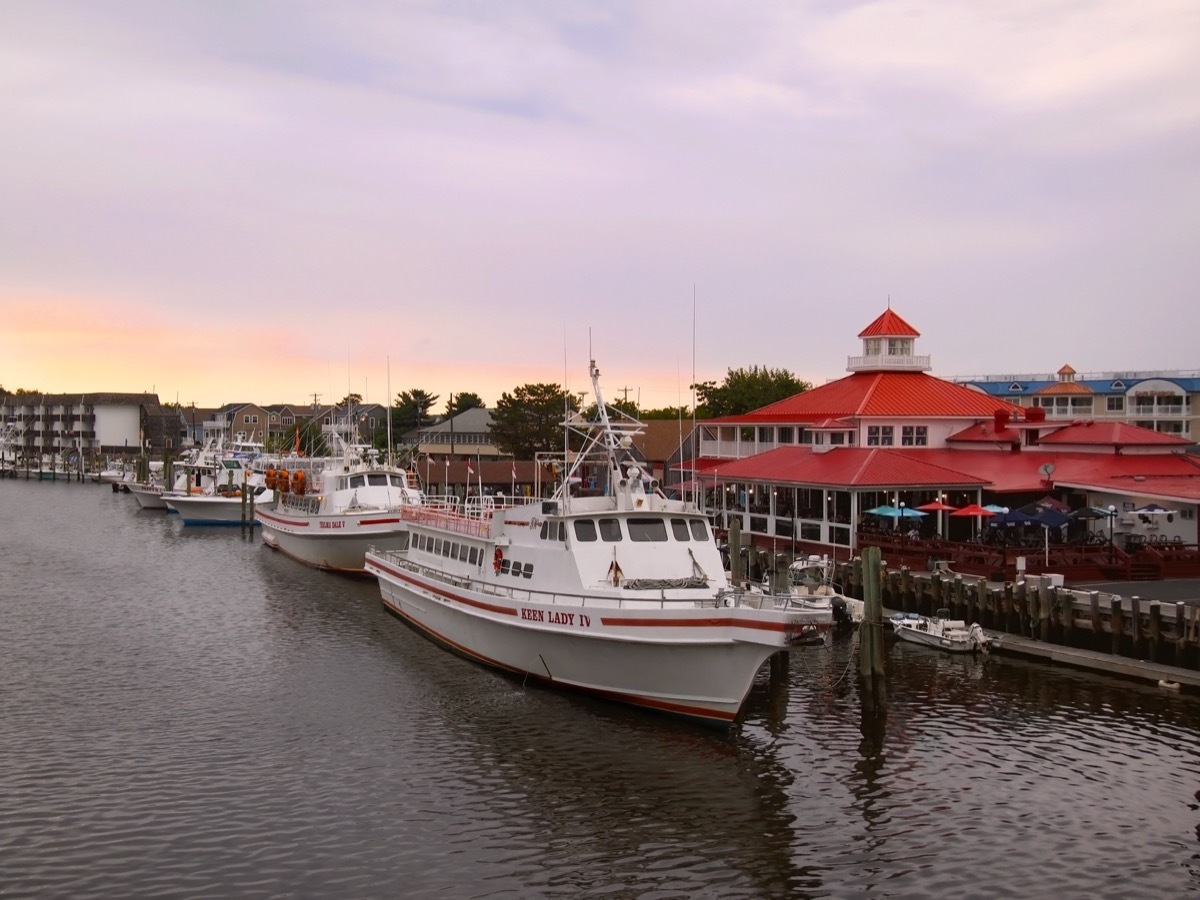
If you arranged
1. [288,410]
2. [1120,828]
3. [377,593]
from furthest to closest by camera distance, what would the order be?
[288,410] < [377,593] < [1120,828]

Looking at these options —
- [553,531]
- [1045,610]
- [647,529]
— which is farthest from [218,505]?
[1045,610]

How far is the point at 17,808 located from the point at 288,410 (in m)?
162

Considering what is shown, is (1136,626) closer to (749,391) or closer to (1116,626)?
(1116,626)

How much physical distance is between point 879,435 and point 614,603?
28.3 m

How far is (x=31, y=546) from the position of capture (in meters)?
62.5

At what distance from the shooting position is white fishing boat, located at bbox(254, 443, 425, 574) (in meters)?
49.5

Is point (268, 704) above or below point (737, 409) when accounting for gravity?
below

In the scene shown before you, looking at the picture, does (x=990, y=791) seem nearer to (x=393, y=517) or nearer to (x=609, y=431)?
(x=609, y=431)

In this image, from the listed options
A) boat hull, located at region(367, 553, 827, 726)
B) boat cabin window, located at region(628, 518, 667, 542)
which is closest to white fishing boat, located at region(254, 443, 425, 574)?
boat hull, located at region(367, 553, 827, 726)

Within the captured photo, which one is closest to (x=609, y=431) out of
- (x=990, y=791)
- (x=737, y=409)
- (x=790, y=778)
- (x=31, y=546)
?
(x=790, y=778)

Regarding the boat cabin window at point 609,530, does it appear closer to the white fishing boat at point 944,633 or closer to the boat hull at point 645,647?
the boat hull at point 645,647

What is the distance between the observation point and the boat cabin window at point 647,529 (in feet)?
89.1

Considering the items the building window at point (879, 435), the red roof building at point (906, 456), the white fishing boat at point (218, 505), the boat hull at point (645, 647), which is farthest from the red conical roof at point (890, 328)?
the white fishing boat at point (218, 505)

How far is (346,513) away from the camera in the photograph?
50969 mm
